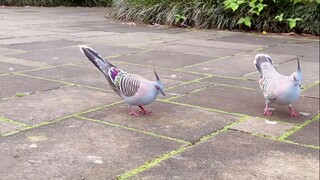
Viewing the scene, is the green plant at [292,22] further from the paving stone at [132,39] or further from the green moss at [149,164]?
the green moss at [149,164]

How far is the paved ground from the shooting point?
278cm

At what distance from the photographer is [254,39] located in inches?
354

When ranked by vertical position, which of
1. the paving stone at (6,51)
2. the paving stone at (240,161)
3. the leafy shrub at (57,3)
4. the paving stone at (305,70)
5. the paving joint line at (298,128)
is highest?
the paving stone at (240,161)

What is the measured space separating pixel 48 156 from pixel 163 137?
0.82m

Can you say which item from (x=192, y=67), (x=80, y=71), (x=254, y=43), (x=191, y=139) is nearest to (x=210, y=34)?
(x=254, y=43)

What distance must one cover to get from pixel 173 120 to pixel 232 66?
263cm

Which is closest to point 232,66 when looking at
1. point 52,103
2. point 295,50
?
point 295,50

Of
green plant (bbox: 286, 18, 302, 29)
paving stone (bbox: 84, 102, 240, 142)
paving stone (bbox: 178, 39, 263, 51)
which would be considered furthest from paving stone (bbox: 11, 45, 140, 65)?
green plant (bbox: 286, 18, 302, 29)

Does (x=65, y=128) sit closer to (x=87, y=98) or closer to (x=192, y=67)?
(x=87, y=98)

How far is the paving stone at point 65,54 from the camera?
6.12 meters

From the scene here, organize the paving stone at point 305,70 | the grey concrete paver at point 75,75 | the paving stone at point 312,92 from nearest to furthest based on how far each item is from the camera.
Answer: the paving stone at point 312,92
the grey concrete paver at point 75,75
the paving stone at point 305,70

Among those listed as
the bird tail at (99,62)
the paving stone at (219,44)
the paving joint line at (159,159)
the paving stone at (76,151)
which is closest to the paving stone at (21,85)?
the bird tail at (99,62)

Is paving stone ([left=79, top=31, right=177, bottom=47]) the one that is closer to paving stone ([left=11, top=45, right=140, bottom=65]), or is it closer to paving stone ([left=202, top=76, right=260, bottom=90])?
paving stone ([left=11, top=45, right=140, bottom=65])

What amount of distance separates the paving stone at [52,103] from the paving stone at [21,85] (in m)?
0.15
